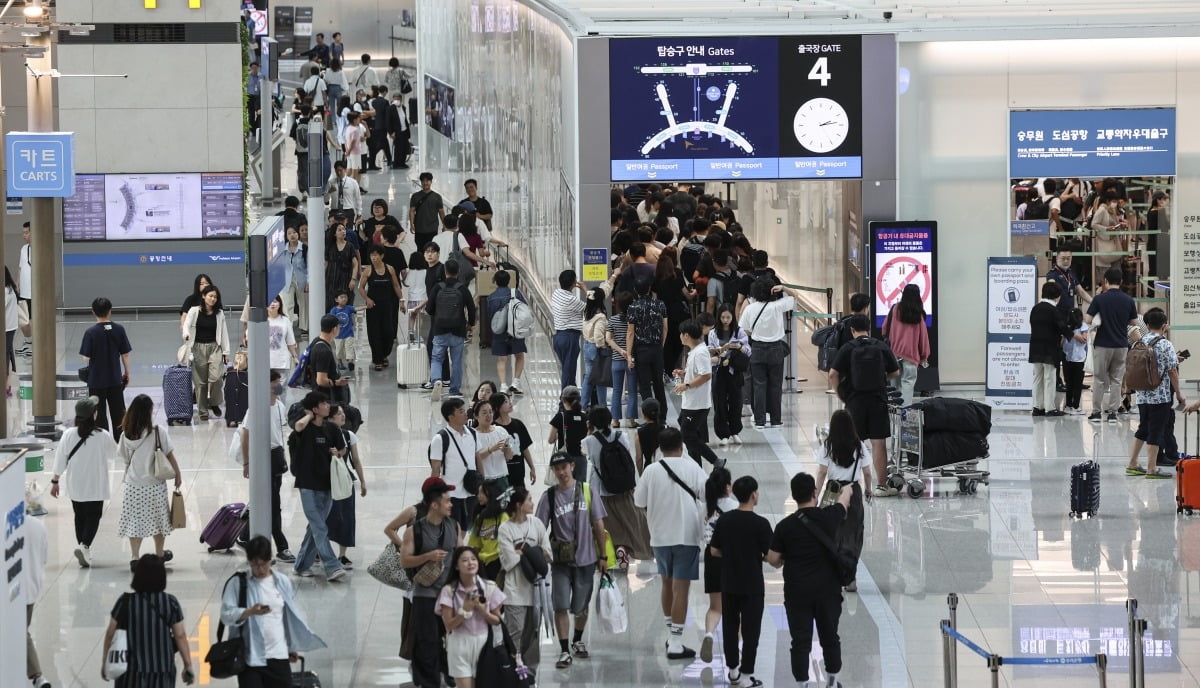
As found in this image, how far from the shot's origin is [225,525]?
12617mm

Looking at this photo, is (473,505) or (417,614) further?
(473,505)

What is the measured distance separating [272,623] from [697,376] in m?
6.11

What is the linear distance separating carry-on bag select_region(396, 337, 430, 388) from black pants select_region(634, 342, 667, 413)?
10.3 ft

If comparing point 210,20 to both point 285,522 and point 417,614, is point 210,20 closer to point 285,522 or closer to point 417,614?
point 285,522

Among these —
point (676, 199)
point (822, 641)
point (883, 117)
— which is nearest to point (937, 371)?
point (883, 117)

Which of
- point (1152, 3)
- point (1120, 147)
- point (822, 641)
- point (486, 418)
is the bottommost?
point (822, 641)

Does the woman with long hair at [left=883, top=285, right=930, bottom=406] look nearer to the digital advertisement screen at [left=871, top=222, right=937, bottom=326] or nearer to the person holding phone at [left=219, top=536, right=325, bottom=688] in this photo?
the digital advertisement screen at [left=871, top=222, right=937, bottom=326]

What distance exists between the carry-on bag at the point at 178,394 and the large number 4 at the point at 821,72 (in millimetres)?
6586

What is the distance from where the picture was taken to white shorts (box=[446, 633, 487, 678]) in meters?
9.12

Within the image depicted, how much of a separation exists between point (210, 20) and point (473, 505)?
563 inches

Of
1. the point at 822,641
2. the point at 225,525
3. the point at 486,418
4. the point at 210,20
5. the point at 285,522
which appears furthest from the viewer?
the point at 210,20

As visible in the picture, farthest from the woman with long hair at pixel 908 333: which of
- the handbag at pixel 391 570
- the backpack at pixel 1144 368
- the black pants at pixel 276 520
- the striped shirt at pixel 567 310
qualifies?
the handbag at pixel 391 570

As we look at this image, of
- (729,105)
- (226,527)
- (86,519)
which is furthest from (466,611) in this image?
(729,105)

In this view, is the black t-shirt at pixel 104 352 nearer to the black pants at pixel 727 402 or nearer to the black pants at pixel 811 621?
the black pants at pixel 727 402
